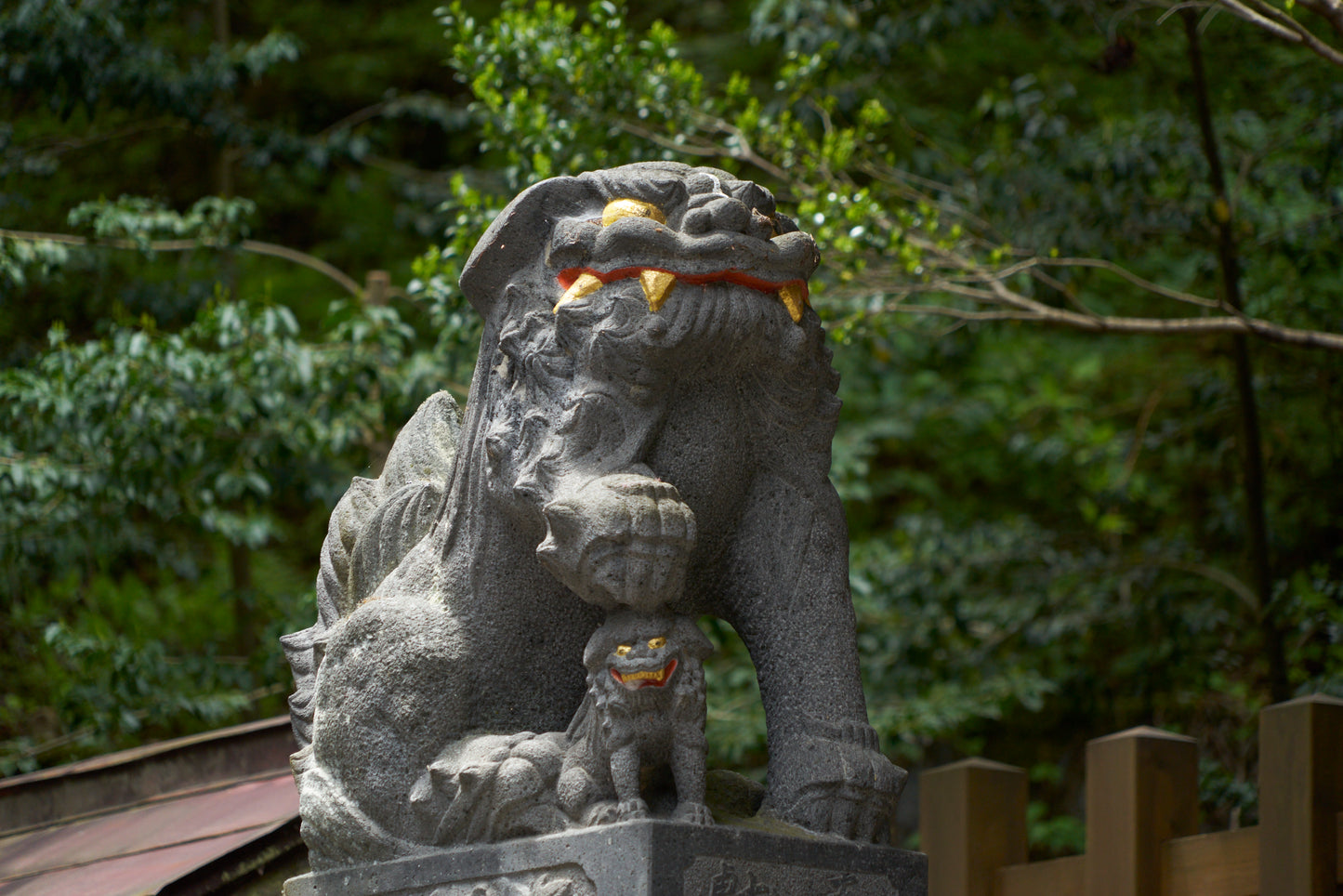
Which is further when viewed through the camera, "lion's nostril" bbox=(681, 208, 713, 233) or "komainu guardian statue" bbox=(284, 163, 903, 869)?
"lion's nostril" bbox=(681, 208, 713, 233)

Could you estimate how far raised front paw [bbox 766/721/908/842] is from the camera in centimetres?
254

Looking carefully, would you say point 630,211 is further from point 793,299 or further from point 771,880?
point 771,880

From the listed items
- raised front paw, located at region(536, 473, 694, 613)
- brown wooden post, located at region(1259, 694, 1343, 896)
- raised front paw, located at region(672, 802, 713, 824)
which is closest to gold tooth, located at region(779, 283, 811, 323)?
raised front paw, located at region(536, 473, 694, 613)

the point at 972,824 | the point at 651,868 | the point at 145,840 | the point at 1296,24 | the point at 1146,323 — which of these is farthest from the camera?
the point at 1146,323

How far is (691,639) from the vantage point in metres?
2.45

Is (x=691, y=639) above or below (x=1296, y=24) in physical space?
below

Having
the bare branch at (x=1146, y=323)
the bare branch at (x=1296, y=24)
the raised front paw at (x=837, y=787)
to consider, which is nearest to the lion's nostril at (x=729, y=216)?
the raised front paw at (x=837, y=787)

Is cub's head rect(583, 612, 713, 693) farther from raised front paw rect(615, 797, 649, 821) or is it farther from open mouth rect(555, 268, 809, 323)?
open mouth rect(555, 268, 809, 323)

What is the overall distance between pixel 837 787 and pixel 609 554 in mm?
541

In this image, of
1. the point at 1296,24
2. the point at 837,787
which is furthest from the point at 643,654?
the point at 1296,24

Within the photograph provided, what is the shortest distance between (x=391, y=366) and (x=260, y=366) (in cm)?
51

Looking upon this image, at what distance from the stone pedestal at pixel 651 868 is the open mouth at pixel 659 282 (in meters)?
0.81

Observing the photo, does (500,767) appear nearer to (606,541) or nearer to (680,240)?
(606,541)

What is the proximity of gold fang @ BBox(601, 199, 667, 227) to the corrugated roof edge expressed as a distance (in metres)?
2.62
